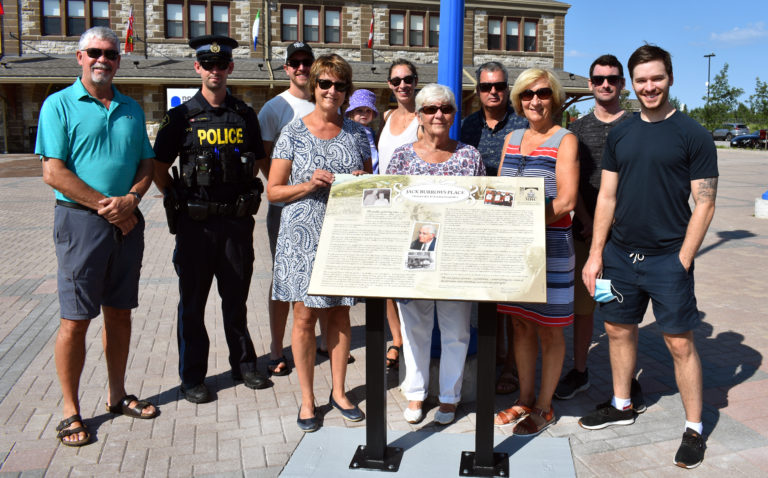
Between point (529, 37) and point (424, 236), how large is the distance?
30513 millimetres

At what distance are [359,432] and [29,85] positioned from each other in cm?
2810

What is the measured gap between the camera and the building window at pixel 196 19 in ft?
90.6

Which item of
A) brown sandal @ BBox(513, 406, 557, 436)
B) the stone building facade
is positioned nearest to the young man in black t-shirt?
brown sandal @ BBox(513, 406, 557, 436)

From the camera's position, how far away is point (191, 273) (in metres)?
4.00

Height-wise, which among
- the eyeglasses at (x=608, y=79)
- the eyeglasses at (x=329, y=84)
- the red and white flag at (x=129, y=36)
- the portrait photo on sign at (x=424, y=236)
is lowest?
the portrait photo on sign at (x=424, y=236)

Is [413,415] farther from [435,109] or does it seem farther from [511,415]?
[435,109]

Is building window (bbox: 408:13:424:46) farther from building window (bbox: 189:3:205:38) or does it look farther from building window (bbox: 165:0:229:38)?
building window (bbox: 189:3:205:38)

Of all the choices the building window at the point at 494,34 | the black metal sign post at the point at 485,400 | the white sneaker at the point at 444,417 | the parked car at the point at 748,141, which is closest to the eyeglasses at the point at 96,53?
the black metal sign post at the point at 485,400

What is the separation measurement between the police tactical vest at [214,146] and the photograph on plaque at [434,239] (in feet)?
3.14

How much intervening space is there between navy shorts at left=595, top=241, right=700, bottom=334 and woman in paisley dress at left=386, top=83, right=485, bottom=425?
0.81 metres

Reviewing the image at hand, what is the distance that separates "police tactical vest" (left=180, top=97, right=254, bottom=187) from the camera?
3.86 m

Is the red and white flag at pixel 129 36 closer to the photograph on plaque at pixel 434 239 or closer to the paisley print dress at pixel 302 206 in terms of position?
the paisley print dress at pixel 302 206

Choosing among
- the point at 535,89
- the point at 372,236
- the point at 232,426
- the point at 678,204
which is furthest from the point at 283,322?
the point at 678,204

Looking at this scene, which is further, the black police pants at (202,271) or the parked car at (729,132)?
the parked car at (729,132)
